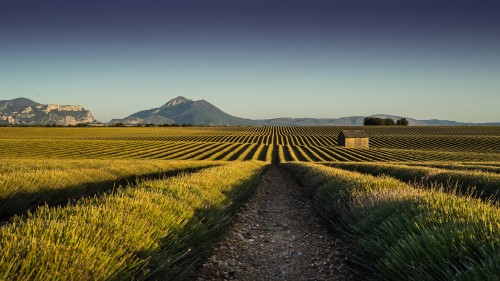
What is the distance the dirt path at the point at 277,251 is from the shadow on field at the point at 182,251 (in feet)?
1.47

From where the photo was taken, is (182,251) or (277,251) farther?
(277,251)

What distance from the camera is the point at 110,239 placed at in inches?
177

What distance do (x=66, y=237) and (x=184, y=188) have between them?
17.6ft

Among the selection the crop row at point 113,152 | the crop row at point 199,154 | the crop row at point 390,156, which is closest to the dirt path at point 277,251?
the crop row at point 199,154

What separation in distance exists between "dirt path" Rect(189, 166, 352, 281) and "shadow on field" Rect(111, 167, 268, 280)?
448mm

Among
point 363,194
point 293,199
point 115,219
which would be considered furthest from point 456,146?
point 115,219

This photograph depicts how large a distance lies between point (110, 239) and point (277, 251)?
5085 millimetres

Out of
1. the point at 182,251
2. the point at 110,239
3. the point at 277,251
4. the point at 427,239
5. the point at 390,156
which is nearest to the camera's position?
the point at 427,239

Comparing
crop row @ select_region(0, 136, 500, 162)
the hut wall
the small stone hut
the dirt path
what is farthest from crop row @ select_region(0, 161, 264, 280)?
the small stone hut

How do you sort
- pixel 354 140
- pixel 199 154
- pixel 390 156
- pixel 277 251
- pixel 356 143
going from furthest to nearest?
pixel 354 140, pixel 356 143, pixel 390 156, pixel 199 154, pixel 277 251

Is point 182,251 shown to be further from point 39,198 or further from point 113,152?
point 113,152

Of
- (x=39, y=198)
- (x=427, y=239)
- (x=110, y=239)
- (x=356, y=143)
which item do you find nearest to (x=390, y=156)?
(x=356, y=143)

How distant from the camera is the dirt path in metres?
6.98

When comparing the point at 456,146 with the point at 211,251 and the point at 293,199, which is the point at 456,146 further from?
the point at 211,251
